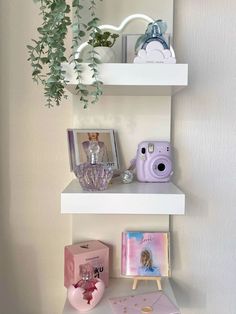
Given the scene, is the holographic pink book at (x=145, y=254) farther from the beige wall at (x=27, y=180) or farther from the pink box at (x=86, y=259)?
the beige wall at (x=27, y=180)

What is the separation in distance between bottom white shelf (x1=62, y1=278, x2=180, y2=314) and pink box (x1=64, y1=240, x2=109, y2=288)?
0.12 ft

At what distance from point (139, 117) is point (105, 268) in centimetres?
47

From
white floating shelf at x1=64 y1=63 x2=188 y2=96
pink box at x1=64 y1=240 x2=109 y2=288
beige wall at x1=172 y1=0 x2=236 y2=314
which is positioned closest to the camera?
white floating shelf at x1=64 y1=63 x2=188 y2=96

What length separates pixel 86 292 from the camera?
877 millimetres

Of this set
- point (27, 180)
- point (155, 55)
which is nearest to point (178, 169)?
point (155, 55)

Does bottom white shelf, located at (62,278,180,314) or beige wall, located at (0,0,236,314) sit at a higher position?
beige wall, located at (0,0,236,314)

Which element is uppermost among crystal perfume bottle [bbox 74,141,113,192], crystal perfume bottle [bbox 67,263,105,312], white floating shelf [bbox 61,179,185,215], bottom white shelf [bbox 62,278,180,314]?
crystal perfume bottle [bbox 74,141,113,192]

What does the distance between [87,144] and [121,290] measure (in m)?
0.45

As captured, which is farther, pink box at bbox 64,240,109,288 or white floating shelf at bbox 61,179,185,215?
pink box at bbox 64,240,109,288

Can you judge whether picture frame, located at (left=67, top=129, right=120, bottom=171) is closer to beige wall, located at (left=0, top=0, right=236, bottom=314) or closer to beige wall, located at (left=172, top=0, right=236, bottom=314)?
beige wall, located at (left=0, top=0, right=236, bottom=314)

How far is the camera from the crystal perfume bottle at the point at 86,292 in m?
0.86

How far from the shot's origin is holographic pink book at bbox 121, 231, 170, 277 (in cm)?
98

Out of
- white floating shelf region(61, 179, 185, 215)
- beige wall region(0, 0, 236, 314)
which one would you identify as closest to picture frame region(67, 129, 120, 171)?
beige wall region(0, 0, 236, 314)

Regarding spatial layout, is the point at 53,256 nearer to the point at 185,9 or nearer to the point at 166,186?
the point at 166,186
